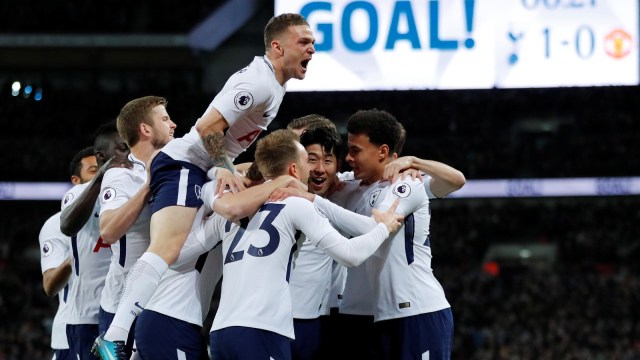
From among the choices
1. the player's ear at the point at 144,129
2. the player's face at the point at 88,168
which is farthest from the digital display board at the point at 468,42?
the player's ear at the point at 144,129

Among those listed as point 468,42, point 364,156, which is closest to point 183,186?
→ point 364,156

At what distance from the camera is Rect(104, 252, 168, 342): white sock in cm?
551

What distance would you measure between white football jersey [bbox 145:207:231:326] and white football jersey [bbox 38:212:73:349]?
2.11 meters

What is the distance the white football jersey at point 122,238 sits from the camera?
20.5ft

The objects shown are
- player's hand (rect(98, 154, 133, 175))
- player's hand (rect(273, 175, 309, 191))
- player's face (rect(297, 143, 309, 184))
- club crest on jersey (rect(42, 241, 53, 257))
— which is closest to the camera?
player's hand (rect(273, 175, 309, 191))

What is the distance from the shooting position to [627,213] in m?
27.8

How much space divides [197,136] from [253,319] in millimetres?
1531

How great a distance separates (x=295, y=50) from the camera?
259 inches

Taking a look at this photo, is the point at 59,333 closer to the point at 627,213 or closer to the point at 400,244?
the point at 400,244

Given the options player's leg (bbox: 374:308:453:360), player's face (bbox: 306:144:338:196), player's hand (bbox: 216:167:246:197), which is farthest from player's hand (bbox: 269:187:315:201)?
player's leg (bbox: 374:308:453:360)

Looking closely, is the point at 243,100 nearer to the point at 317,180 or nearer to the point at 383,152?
the point at 317,180

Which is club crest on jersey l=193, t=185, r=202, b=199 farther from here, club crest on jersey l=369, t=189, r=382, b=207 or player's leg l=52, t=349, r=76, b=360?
player's leg l=52, t=349, r=76, b=360

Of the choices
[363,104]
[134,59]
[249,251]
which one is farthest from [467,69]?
[134,59]

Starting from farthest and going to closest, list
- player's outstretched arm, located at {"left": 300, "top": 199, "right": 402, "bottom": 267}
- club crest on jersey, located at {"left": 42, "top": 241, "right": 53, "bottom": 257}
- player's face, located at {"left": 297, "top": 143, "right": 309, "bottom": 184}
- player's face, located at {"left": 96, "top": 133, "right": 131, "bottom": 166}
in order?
club crest on jersey, located at {"left": 42, "top": 241, "right": 53, "bottom": 257} < player's face, located at {"left": 96, "top": 133, "right": 131, "bottom": 166} < player's face, located at {"left": 297, "top": 143, "right": 309, "bottom": 184} < player's outstretched arm, located at {"left": 300, "top": 199, "right": 402, "bottom": 267}
